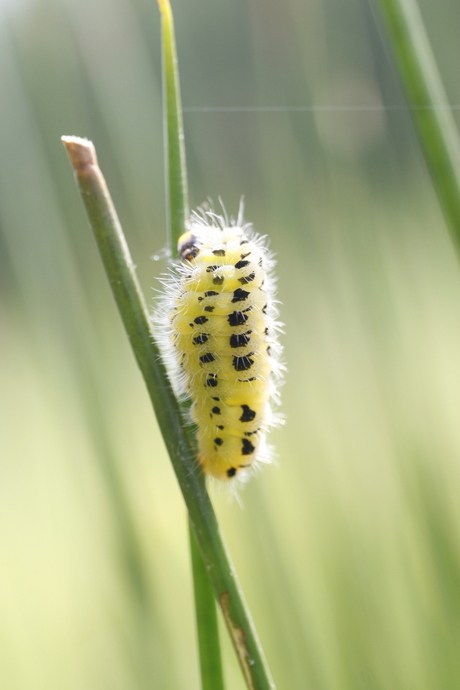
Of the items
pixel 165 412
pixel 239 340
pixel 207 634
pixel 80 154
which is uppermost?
pixel 80 154

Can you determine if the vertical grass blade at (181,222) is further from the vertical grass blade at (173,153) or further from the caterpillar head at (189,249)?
the caterpillar head at (189,249)

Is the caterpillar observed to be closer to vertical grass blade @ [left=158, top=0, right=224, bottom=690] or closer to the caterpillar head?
the caterpillar head

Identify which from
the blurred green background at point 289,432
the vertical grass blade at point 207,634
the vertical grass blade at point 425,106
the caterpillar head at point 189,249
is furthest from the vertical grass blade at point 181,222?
the blurred green background at point 289,432

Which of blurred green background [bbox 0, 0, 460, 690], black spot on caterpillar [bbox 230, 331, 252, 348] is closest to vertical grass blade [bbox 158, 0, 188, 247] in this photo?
black spot on caterpillar [bbox 230, 331, 252, 348]

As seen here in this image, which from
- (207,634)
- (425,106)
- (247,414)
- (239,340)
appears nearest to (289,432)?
(247,414)

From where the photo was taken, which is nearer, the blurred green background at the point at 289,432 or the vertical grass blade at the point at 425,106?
the vertical grass blade at the point at 425,106

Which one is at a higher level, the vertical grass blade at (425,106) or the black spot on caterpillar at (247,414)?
the vertical grass blade at (425,106)

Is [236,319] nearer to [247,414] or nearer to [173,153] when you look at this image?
[247,414]
